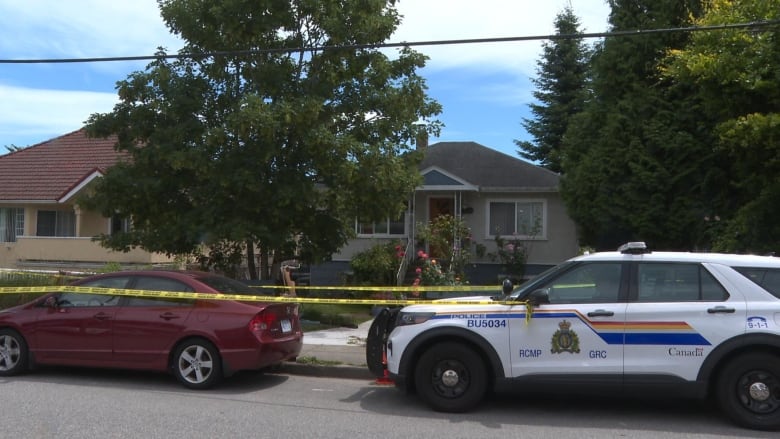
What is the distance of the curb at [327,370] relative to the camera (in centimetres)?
943

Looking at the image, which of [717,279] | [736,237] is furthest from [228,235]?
[736,237]

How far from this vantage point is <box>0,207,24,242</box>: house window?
26.8m

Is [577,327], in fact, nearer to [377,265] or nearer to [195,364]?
[195,364]

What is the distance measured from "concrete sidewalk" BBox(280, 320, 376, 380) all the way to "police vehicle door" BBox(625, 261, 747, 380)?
3.83 m

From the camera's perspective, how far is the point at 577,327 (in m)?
7.01

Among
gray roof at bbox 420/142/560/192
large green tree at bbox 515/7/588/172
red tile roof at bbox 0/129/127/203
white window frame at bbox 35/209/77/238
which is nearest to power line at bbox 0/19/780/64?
gray roof at bbox 420/142/560/192

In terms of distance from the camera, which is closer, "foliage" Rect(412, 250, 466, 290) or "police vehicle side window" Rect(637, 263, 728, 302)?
"police vehicle side window" Rect(637, 263, 728, 302)

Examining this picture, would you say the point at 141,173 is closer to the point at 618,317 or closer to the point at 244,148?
the point at 244,148

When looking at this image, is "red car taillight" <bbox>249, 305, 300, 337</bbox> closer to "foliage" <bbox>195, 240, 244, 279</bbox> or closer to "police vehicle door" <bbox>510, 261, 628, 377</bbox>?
"police vehicle door" <bbox>510, 261, 628, 377</bbox>

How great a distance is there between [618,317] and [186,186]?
8.80 metres

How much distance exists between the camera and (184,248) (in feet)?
43.0

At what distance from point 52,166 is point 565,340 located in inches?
990

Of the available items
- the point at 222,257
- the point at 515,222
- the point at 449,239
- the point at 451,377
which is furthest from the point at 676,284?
the point at 515,222

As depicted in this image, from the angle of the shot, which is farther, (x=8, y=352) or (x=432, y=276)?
(x=432, y=276)
